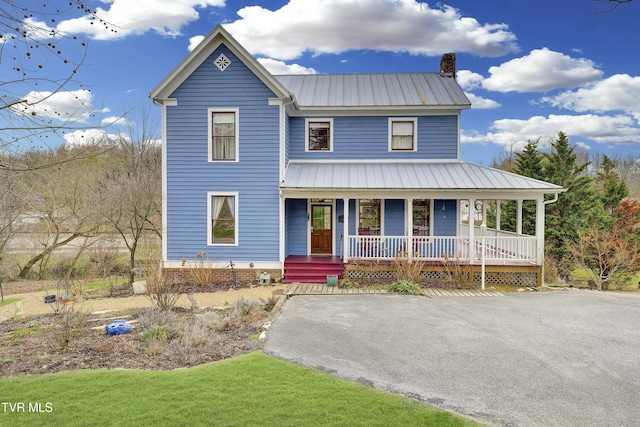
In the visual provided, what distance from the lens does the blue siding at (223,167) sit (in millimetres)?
13547

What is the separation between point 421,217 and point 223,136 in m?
8.37

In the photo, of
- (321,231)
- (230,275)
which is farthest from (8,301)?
(321,231)

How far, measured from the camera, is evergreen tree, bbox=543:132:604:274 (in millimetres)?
19395

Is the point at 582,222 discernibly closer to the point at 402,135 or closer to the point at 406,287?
the point at 402,135

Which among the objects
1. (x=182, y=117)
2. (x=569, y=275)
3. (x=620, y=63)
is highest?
(x=620, y=63)

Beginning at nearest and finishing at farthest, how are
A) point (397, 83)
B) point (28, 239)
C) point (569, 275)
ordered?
point (397, 83), point (28, 239), point (569, 275)

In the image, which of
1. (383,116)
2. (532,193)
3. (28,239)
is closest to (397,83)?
(383,116)

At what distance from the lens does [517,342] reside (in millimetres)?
7234

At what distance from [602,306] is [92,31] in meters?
12.9

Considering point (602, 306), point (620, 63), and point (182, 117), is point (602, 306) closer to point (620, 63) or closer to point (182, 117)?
point (620, 63)

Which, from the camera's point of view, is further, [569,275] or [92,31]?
[569,275]

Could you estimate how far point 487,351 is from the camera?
672 cm

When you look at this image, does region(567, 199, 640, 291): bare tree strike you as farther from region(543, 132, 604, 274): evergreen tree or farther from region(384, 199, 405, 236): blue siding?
region(384, 199, 405, 236): blue siding

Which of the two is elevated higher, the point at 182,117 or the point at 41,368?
the point at 182,117
